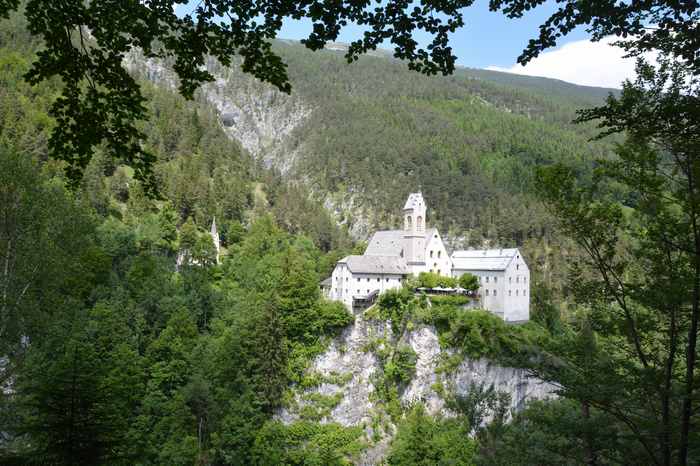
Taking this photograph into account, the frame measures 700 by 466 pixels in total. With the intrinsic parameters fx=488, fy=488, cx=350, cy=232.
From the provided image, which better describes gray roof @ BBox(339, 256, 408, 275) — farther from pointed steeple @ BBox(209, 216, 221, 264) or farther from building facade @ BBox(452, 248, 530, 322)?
pointed steeple @ BBox(209, 216, 221, 264)

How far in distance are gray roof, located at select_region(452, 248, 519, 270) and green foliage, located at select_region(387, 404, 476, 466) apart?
628 inches

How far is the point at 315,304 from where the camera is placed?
41281 mm

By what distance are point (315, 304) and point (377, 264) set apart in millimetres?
8488

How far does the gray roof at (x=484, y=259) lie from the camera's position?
45688 mm

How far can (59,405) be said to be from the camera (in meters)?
8.12

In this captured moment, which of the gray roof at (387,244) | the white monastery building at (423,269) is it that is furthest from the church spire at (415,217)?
the gray roof at (387,244)

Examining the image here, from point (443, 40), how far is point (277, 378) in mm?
36735

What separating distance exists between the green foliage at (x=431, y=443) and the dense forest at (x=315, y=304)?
0.15 m

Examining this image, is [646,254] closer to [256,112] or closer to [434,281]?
[434,281]

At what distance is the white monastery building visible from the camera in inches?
1781

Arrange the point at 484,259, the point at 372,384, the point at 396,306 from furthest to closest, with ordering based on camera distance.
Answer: the point at 484,259
the point at 396,306
the point at 372,384

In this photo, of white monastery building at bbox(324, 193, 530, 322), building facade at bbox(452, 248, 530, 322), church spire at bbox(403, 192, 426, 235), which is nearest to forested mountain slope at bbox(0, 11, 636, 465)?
building facade at bbox(452, 248, 530, 322)

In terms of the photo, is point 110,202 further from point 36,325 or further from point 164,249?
point 36,325

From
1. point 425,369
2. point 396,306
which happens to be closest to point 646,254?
point 425,369
